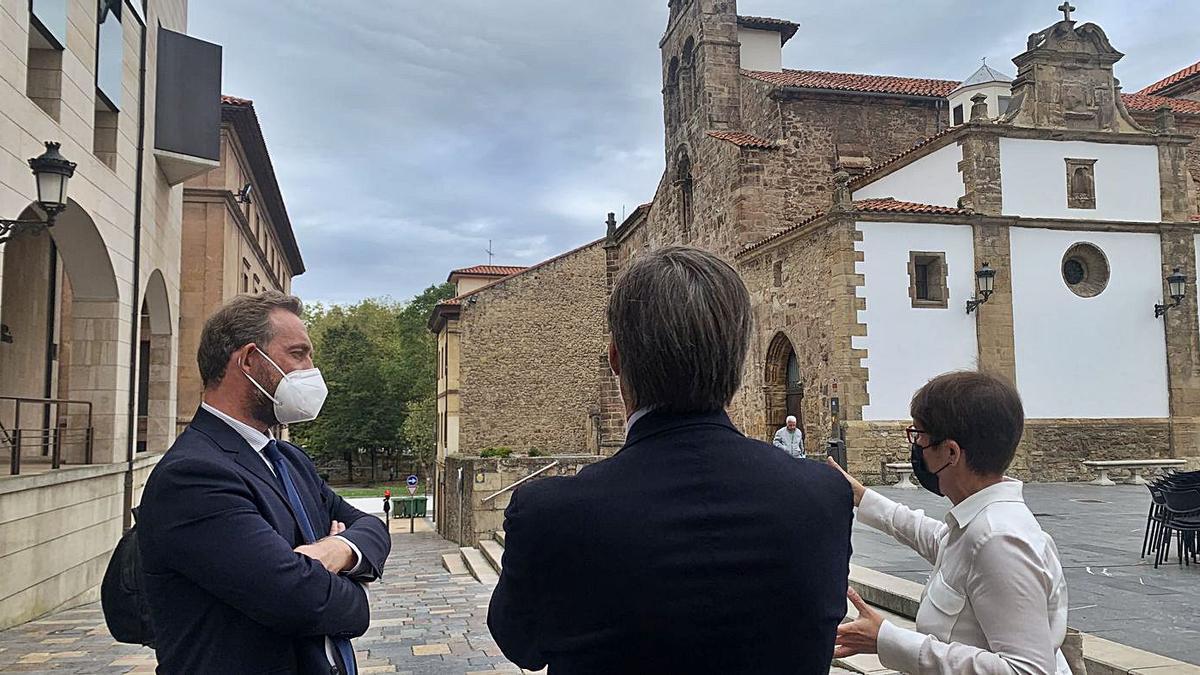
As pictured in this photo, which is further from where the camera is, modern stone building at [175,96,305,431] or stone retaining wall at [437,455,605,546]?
stone retaining wall at [437,455,605,546]

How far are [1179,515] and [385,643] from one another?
6.49 metres

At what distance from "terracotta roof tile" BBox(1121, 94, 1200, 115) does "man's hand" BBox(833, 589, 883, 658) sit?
2371 cm

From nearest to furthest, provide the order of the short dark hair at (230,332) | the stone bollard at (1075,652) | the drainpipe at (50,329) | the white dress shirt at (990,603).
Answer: the white dress shirt at (990,603) → the short dark hair at (230,332) → the stone bollard at (1075,652) → the drainpipe at (50,329)

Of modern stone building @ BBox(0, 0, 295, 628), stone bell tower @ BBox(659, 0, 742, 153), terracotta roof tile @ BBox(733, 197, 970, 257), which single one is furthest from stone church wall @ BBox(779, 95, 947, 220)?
modern stone building @ BBox(0, 0, 295, 628)

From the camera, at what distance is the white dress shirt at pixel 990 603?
1900 millimetres

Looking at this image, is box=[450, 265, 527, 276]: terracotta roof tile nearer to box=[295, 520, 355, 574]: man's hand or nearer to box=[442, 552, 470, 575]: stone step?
box=[442, 552, 470, 575]: stone step

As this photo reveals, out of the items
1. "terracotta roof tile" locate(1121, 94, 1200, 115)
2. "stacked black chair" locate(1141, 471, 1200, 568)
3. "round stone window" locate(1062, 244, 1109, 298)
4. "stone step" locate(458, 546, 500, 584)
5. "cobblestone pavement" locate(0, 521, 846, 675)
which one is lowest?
"stone step" locate(458, 546, 500, 584)

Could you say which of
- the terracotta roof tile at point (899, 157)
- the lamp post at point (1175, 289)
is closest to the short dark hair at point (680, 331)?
the terracotta roof tile at point (899, 157)

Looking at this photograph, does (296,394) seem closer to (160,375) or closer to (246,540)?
(246,540)

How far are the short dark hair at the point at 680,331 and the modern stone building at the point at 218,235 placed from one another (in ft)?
47.8

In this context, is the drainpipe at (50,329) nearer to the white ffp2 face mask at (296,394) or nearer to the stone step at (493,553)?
the stone step at (493,553)

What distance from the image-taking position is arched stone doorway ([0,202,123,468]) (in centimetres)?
1092

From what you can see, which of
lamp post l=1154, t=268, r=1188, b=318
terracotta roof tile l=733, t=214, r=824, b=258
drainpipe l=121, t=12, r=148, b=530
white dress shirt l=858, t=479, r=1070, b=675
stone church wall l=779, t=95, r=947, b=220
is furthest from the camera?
stone church wall l=779, t=95, r=947, b=220

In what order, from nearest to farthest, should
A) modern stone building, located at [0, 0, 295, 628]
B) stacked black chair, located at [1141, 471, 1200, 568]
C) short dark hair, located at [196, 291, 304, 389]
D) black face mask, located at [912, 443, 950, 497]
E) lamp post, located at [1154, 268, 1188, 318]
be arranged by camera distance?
1. black face mask, located at [912, 443, 950, 497]
2. short dark hair, located at [196, 291, 304, 389]
3. stacked black chair, located at [1141, 471, 1200, 568]
4. modern stone building, located at [0, 0, 295, 628]
5. lamp post, located at [1154, 268, 1188, 318]
